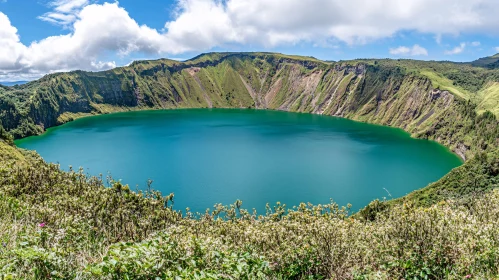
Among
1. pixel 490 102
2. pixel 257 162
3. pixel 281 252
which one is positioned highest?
pixel 490 102

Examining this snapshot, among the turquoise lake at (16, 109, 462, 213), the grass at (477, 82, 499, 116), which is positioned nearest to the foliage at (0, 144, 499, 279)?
the turquoise lake at (16, 109, 462, 213)

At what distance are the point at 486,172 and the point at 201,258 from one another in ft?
297

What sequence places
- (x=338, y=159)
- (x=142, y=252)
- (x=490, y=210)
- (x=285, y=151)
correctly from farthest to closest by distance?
(x=285, y=151) < (x=338, y=159) < (x=490, y=210) < (x=142, y=252)

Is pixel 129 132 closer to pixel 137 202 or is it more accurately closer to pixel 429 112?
pixel 137 202

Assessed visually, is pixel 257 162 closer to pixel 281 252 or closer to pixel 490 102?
pixel 281 252

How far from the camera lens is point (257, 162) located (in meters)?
113

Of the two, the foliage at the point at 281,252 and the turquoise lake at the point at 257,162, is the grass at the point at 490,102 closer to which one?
the turquoise lake at the point at 257,162

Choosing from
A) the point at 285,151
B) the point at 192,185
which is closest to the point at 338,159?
the point at 285,151

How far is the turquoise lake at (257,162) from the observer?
267ft

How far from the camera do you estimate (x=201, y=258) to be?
12344 millimetres

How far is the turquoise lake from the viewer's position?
8131 cm

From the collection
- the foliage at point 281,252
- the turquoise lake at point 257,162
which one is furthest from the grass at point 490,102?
the foliage at point 281,252

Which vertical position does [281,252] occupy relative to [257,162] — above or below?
above

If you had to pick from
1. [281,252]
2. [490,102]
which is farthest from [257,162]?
[490,102]
